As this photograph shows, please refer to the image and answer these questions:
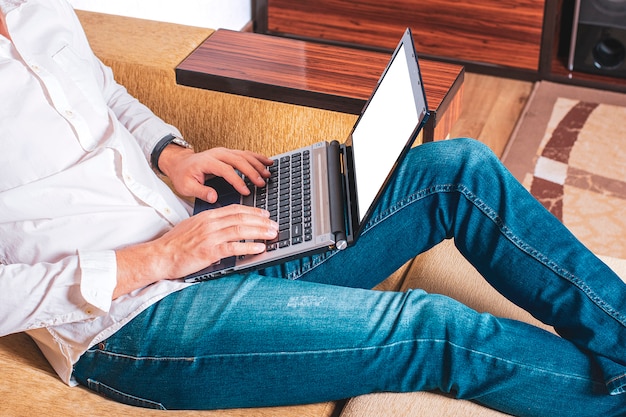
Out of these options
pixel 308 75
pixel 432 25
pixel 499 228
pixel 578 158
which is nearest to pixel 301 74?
pixel 308 75

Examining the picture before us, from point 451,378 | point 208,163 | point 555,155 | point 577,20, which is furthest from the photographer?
point 577,20

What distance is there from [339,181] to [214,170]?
0.21m

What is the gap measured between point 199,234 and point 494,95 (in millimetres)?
1810

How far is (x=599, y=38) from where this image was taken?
106 inches

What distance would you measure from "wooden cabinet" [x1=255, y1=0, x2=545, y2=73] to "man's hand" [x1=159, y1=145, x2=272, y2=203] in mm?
1647

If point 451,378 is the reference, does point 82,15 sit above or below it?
above

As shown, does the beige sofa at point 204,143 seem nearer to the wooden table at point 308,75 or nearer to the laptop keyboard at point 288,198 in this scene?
the wooden table at point 308,75

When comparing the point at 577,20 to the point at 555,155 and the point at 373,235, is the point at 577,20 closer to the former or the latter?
the point at 555,155

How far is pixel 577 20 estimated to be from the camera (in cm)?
267

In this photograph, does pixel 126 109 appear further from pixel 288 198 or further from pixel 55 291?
pixel 55 291

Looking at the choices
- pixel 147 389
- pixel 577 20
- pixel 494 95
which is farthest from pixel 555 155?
pixel 147 389

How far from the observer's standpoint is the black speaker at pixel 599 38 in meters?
2.63

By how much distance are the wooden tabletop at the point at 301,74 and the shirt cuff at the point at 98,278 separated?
575 millimetres

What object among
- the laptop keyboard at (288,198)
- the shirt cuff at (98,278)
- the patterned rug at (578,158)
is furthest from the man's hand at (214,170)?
the patterned rug at (578,158)
